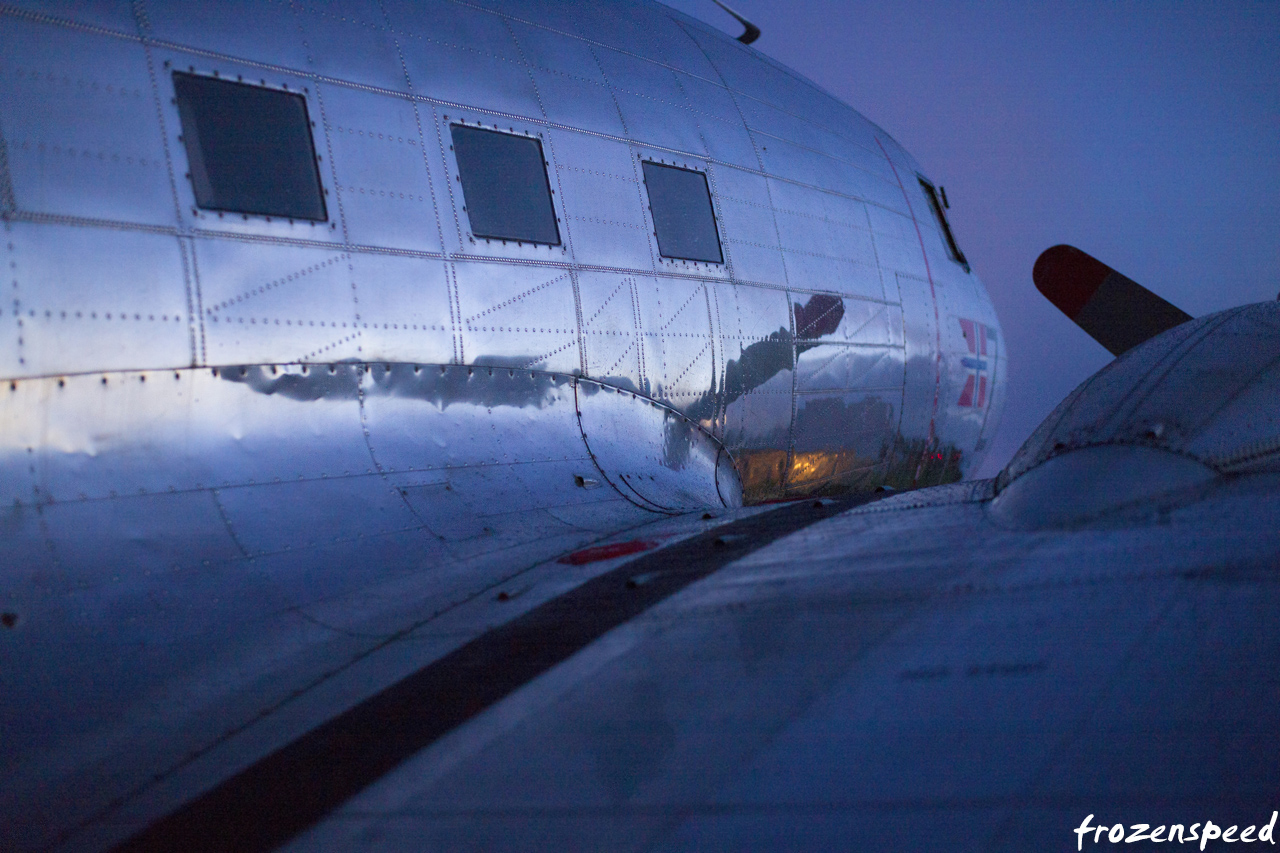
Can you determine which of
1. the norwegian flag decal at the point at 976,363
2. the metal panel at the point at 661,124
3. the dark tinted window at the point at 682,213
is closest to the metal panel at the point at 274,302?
the dark tinted window at the point at 682,213

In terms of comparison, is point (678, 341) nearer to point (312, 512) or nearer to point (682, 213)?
point (682, 213)

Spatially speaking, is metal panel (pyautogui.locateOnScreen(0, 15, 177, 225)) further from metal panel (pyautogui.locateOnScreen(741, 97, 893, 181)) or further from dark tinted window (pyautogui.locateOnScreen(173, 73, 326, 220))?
metal panel (pyautogui.locateOnScreen(741, 97, 893, 181))

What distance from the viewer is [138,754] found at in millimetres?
3225

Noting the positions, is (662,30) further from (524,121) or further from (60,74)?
(60,74)

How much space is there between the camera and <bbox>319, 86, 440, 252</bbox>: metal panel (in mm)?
5395

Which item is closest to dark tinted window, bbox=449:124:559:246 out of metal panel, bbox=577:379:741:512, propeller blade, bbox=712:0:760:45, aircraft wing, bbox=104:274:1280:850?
metal panel, bbox=577:379:741:512

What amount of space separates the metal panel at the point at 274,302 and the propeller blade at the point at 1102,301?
6533 mm

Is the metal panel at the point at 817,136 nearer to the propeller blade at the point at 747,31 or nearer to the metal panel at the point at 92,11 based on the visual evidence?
the propeller blade at the point at 747,31

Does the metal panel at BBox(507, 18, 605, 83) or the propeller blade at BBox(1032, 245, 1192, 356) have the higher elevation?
the metal panel at BBox(507, 18, 605, 83)

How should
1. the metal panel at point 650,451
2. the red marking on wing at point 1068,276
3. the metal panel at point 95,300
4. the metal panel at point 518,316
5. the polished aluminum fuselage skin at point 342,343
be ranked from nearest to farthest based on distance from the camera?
the polished aluminum fuselage skin at point 342,343, the metal panel at point 95,300, the metal panel at point 518,316, the metal panel at point 650,451, the red marking on wing at point 1068,276

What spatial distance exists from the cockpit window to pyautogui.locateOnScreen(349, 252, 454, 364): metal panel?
26.3 feet

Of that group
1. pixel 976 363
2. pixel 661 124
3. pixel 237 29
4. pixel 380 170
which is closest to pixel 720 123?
pixel 661 124

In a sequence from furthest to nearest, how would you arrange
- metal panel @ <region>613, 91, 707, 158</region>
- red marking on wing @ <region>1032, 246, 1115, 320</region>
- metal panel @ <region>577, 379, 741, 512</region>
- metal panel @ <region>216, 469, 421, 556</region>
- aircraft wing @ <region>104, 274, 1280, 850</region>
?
1. red marking on wing @ <region>1032, 246, 1115, 320</region>
2. metal panel @ <region>613, 91, 707, 158</region>
3. metal panel @ <region>577, 379, 741, 512</region>
4. metal panel @ <region>216, 469, 421, 556</region>
5. aircraft wing @ <region>104, 274, 1280, 850</region>

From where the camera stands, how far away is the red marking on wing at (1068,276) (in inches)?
331
